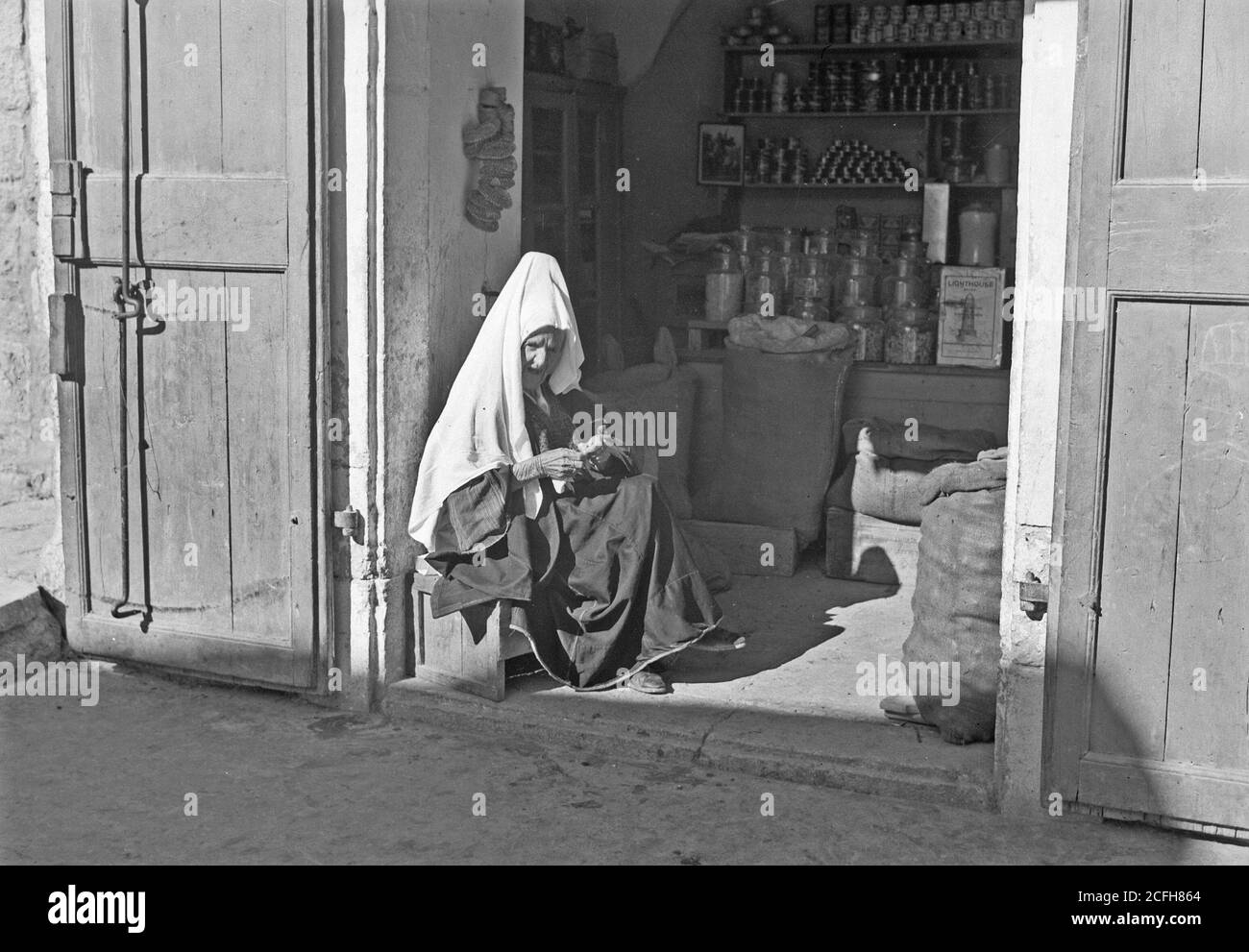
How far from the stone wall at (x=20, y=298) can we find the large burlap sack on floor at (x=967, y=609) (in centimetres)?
338

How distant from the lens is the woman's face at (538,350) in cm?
503

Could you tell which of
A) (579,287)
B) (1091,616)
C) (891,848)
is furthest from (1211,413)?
(579,287)

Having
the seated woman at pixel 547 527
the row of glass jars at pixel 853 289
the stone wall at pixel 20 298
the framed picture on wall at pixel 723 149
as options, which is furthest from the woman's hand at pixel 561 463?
the framed picture on wall at pixel 723 149

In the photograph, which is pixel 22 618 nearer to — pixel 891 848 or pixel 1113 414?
pixel 891 848

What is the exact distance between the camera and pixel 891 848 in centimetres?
406

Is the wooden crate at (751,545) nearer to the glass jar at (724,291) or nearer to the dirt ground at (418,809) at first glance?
the glass jar at (724,291)

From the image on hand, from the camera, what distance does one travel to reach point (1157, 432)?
3.88 metres

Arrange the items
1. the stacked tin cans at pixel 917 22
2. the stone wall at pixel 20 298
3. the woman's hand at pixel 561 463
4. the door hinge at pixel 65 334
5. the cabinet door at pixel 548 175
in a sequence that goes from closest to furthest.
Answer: the woman's hand at pixel 561 463
the door hinge at pixel 65 334
the stone wall at pixel 20 298
the cabinet door at pixel 548 175
the stacked tin cans at pixel 917 22

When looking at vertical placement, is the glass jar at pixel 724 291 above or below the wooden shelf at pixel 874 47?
below

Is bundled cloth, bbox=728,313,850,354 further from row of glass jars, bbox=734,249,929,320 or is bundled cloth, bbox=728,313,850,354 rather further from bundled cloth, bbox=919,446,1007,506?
bundled cloth, bbox=919,446,1007,506

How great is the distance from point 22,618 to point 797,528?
10.9 feet

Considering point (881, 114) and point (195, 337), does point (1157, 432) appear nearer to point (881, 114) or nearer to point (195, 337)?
point (195, 337)

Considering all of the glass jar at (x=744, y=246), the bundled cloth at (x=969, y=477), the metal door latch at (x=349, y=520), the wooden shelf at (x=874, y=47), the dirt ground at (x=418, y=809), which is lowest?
the dirt ground at (x=418, y=809)

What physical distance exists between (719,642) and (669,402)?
1.93 metres
